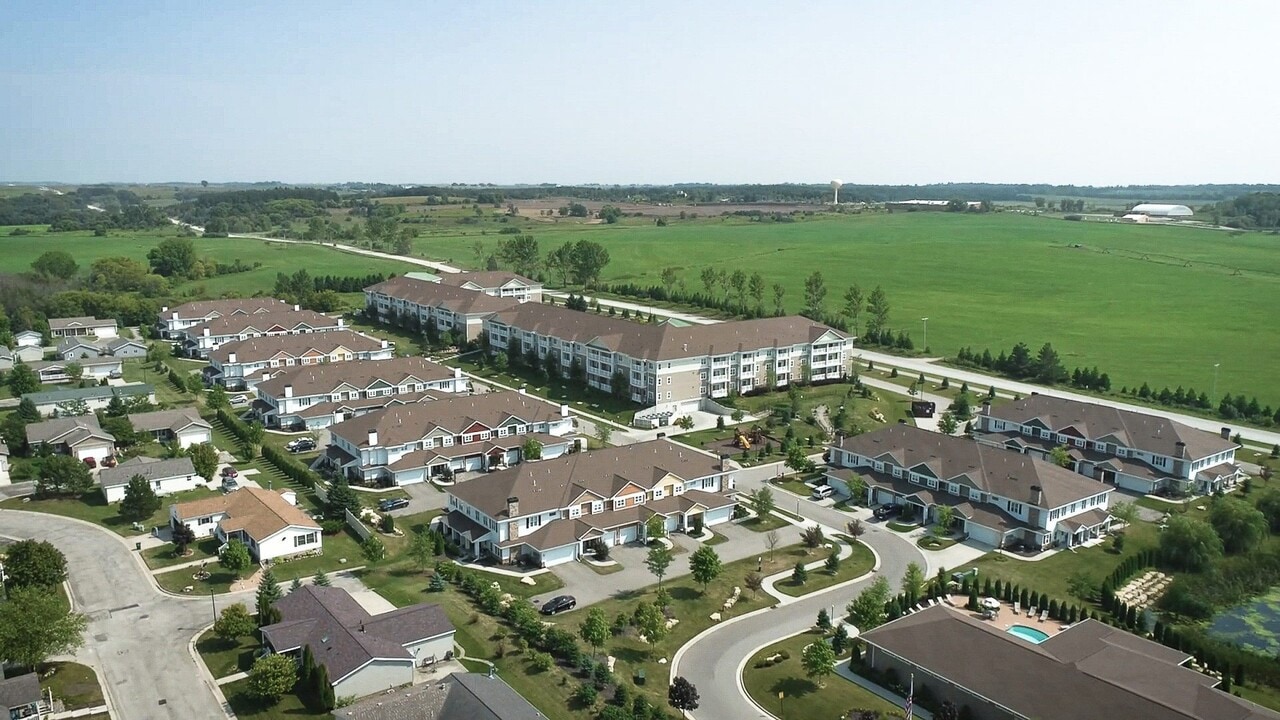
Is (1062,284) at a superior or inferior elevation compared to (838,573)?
superior

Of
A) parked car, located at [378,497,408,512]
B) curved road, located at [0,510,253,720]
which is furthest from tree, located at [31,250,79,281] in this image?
parked car, located at [378,497,408,512]

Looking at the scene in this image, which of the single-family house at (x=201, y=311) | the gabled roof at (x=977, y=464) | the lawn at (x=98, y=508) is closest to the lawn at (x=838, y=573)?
the gabled roof at (x=977, y=464)

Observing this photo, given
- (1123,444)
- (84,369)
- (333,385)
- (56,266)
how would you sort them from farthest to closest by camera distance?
(56,266) → (84,369) → (333,385) → (1123,444)

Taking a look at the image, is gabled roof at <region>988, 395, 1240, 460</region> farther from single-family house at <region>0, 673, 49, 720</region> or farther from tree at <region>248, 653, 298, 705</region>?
single-family house at <region>0, 673, 49, 720</region>

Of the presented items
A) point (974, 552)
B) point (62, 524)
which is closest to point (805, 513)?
point (974, 552)

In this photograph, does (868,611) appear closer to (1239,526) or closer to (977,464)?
(977,464)

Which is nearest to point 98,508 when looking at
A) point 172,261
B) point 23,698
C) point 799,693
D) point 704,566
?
point 23,698
